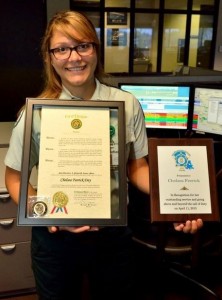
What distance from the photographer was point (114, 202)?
1027 millimetres

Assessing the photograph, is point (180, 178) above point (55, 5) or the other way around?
the other way around

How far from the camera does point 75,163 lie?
101 centimetres

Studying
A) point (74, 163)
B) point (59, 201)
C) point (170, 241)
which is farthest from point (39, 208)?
point (170, 241)

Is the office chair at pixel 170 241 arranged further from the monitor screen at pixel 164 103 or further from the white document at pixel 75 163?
the monitor screen at pixel 164 103

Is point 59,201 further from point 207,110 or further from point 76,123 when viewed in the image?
point 207,110

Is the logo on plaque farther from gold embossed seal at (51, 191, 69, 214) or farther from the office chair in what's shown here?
the office chair

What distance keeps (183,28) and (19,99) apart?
20.7 ft

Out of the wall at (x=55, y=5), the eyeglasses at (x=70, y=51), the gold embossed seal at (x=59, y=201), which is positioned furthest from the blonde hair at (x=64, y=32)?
the wall at (x=55, y=5)

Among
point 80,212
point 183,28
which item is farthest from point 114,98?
point 183,28

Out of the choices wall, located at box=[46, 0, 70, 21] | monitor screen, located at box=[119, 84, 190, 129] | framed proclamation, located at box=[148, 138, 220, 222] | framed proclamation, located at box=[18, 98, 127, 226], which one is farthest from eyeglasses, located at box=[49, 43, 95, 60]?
wall, located at box=[46, 0, 70, 21]

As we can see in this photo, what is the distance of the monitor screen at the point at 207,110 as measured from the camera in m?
2.35

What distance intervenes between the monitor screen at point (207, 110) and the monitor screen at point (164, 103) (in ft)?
0.23

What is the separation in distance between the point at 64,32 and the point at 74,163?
39cm

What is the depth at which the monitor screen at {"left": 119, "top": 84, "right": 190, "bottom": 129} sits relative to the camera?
246cm
